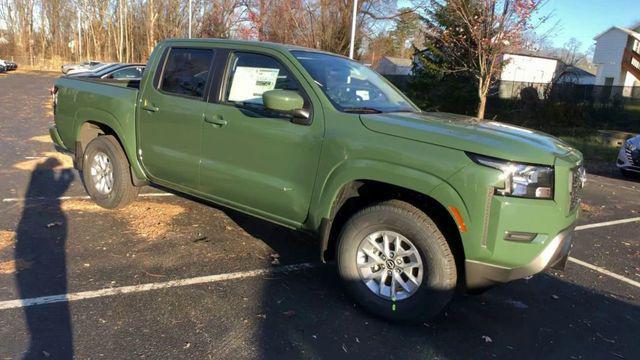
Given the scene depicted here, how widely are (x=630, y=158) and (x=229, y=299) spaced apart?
32.0 feet

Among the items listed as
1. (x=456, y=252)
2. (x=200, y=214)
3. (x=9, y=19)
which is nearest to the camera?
(x=456, y=252)

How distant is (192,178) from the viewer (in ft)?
16.1

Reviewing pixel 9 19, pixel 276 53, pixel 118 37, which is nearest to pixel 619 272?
pixel 276 53

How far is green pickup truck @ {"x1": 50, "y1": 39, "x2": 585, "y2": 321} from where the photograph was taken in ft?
11.0

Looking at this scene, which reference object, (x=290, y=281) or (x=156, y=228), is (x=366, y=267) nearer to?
(x=290, y=281)

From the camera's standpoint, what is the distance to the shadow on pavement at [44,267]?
3.24 meters

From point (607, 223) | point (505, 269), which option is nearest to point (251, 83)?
point (505, 269)

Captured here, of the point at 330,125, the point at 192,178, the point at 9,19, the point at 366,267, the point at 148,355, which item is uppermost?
the point at 9,19

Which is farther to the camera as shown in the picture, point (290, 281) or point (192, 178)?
point (192, 178)

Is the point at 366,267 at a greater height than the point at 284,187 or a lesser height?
lesser

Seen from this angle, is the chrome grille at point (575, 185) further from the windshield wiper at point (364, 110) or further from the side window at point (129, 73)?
the side window at point (129, 73)

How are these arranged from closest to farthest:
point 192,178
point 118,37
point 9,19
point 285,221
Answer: point 285,221
point 192,178
point 118,37
point 9,19

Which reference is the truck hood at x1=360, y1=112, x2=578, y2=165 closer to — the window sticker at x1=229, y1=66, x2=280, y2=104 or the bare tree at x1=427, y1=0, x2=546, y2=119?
the window sticker at x1=229, y1=66, x2=280, y2=104

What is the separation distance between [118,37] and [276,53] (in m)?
59.5
